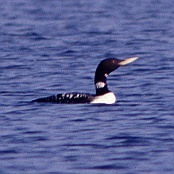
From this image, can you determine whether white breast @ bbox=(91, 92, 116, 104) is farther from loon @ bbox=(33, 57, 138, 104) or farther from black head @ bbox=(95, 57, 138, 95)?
black head @ bbox=(95, 57, 138, 95)

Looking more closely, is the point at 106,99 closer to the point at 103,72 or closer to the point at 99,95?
the point at 99,95

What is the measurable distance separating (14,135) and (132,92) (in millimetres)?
4149

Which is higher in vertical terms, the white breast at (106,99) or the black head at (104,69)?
the black head at (104,69)

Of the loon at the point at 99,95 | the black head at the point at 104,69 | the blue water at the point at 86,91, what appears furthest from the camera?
the black head at the point at 104,69

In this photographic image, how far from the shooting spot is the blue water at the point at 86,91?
12.0 metres

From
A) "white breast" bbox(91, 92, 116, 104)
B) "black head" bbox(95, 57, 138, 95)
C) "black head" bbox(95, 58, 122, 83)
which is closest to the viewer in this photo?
"white breast" bbox(91, 92, 116, 104)

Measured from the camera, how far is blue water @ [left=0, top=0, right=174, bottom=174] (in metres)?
12.0

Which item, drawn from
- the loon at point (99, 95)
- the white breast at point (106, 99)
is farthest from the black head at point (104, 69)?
the white breast at point (106, 99)

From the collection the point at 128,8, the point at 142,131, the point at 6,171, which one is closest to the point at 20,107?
the point at 142,131

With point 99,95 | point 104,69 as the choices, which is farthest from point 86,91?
point 99,95

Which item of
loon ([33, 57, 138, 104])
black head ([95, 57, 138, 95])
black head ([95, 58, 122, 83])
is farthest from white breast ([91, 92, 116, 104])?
black head ([95, 58, 122, 83])

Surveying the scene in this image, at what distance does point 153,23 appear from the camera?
30.4 meters

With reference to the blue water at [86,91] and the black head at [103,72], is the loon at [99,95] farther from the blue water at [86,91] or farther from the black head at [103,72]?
the blue water at [86,91]

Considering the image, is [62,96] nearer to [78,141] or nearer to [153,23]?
[78,141]
